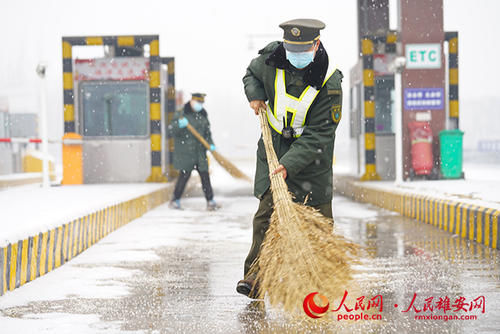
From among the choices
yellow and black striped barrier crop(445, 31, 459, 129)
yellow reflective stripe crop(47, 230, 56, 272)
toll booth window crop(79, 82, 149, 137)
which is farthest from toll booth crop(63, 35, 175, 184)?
yellow reflective stripe crop(47, 230, 56, 272)

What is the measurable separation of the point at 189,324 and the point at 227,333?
32cm

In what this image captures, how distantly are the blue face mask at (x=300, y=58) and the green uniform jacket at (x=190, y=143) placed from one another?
23.9ft

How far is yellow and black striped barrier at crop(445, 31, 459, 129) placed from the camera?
1667 cm

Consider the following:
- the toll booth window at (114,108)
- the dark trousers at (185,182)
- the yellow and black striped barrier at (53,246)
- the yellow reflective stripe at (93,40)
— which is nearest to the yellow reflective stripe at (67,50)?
the yellow reflective stripe at (93,40)

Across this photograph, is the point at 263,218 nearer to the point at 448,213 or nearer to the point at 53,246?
the point at 53,246

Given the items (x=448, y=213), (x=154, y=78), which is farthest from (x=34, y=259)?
(x=154, y=78)

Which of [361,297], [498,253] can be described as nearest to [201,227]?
[498,253]

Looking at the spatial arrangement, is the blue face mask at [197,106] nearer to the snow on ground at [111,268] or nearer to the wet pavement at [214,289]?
the snow on ground at [111,268]

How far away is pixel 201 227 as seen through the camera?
32.0 ft

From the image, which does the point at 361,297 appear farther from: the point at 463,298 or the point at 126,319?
the point at 126,319

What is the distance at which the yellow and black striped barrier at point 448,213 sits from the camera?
782 centimetres

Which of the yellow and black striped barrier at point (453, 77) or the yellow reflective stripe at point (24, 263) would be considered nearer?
the yellow reflective stripe at point (24, 263)

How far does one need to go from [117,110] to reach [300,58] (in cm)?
1163

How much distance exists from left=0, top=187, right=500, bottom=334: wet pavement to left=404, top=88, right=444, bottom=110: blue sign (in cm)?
642
